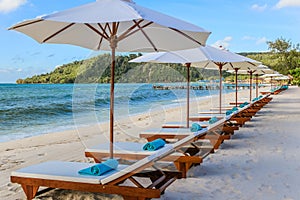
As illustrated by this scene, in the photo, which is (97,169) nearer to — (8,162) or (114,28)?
(114,28)

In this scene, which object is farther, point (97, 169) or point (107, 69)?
point (107, 69)

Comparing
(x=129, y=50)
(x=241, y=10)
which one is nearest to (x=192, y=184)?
(x=129, y=50)

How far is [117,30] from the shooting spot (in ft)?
13.0

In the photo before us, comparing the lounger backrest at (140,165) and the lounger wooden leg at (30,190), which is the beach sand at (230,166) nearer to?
the lounger wooden leg at (30,190)

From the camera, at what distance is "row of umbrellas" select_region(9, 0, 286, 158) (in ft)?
8.05

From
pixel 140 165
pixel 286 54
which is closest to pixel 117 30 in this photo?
pixel 140 165

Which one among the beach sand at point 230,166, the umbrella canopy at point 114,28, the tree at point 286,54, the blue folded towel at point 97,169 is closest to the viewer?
the umbrella canopy at point 114,28

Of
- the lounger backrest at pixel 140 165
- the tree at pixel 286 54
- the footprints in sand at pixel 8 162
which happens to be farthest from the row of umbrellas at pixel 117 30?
the tree at pixel 286 54

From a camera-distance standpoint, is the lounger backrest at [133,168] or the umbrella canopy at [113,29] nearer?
the umbrella canopy at [113,29]

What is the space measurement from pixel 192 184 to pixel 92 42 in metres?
2.10

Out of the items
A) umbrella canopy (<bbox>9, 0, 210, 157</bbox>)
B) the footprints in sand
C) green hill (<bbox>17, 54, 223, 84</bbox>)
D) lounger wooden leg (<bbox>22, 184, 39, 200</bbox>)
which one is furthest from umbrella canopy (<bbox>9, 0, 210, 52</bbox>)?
the footprints in sand

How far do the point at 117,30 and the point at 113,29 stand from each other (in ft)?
2.61

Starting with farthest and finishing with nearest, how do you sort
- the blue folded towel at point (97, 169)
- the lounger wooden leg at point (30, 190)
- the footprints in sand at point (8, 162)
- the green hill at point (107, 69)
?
the green hill at point (107, 69) < the footprints in sand at point (8, 162) < the lounger wooden leg at point (30, 190) < the blue folded towel at point (97, 169)

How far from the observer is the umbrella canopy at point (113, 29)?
8.00 feet
